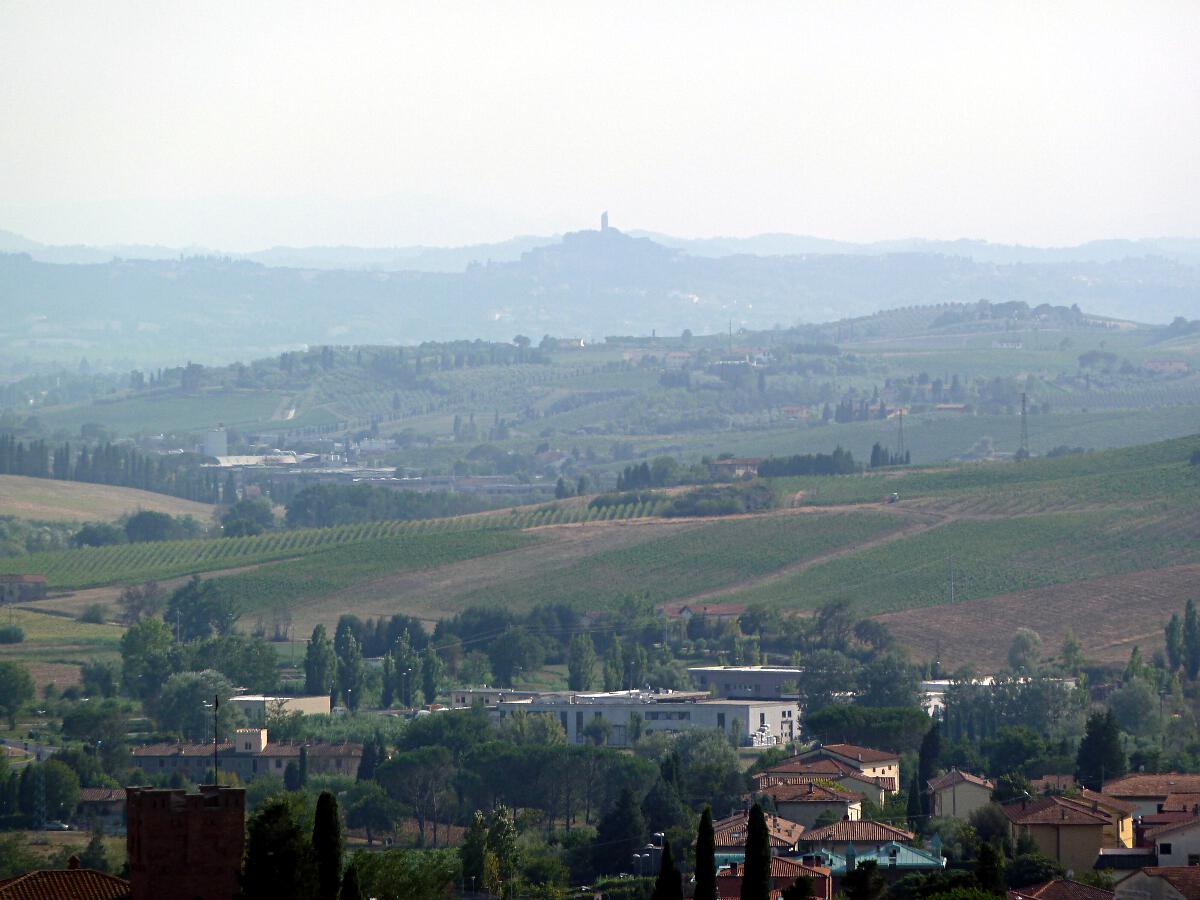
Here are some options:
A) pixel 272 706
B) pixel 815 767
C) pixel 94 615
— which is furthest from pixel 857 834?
pixel 94 615

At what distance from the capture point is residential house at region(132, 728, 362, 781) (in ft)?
280

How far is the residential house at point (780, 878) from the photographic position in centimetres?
5281

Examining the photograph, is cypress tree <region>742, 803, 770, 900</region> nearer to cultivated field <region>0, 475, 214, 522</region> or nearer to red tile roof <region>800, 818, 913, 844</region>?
red tile roof <region>800, 818, 913, 844</region>

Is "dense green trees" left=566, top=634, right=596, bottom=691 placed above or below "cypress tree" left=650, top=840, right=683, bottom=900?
below

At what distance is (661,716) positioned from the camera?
9500 cm

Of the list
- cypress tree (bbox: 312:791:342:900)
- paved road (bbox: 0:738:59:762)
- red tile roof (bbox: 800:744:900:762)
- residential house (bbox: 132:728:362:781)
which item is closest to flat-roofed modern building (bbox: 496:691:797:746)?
residential house (bbox: 132:728:362:781)

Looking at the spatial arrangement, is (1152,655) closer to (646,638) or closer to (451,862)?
(646,638)

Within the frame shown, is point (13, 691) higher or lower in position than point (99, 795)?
lower

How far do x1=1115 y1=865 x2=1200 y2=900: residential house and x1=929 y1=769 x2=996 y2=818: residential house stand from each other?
16613 millimetres

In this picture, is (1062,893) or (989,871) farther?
(1062,893)

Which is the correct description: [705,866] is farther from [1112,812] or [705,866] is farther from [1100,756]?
[1100,756]

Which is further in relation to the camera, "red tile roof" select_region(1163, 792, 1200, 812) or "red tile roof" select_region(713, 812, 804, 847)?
"red tile roof" select_region(1163, 792, 1200, 812)

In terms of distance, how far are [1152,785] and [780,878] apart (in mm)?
17527

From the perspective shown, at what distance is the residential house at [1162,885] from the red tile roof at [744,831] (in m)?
10.5
